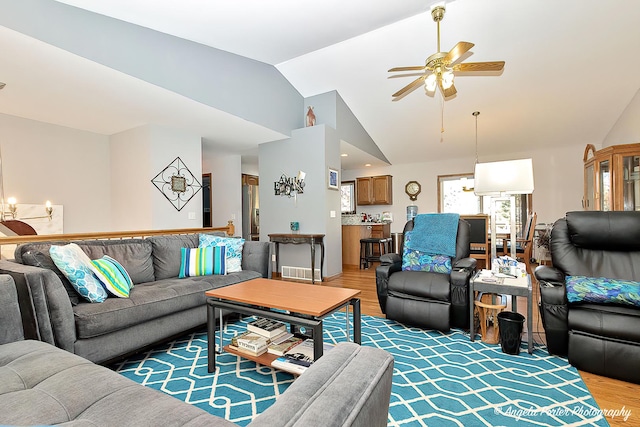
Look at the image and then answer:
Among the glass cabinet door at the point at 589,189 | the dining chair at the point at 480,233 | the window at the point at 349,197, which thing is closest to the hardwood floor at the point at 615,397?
the dining chair at the point at 480,233

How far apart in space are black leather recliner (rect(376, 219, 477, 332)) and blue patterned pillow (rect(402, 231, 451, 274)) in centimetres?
9

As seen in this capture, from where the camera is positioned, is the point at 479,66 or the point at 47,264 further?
the point at 479,66

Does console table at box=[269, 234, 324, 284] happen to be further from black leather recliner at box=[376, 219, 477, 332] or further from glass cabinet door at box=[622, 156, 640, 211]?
glass cabinet door at box=[622, 156, 640, 211]

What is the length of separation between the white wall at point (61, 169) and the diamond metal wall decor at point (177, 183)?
47.9 inches

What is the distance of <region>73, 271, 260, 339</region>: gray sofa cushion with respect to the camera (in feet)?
6.32

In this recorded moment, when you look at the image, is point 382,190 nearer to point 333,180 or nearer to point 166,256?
point 333,180

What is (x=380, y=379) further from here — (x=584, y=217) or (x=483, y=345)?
(x=584, y=217)

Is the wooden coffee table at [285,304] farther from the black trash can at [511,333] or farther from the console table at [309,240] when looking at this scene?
the console table at [309,240]

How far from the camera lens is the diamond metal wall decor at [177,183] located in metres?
4.45

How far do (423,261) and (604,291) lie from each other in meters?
1.38

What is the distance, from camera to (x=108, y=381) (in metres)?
1.12

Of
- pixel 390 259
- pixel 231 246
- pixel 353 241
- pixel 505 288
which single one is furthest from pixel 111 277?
pixel 353 241

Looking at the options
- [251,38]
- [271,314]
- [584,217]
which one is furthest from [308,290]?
[251,38]

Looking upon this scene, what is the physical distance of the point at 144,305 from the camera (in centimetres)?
218
